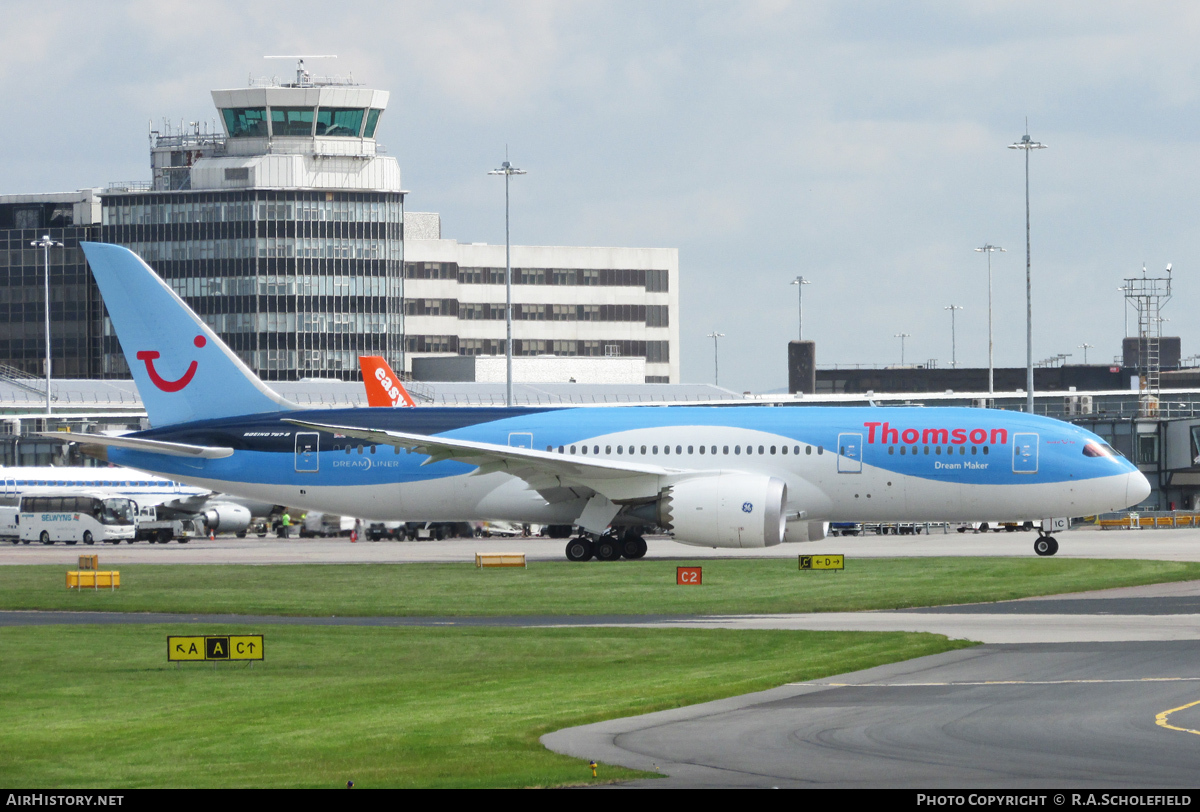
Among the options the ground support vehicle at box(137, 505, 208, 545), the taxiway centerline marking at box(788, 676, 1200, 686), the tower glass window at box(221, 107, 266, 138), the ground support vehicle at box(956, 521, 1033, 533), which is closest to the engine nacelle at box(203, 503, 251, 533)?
the ground support vehicle at box(137, 505, 208, 545)

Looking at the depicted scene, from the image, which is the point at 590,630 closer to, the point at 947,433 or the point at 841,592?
the point at 841,592

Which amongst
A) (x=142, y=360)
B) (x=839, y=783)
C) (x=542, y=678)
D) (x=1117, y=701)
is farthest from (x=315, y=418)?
(x=839, y=783)

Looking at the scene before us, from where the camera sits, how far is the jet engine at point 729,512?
45500 mm

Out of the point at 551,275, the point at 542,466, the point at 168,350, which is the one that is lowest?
the point at 542,466

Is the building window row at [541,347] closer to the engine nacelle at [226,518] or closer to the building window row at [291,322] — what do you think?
the building window row at [291,322]

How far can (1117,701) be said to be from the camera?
1975 centimetres

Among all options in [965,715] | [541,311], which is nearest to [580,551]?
[965,715]

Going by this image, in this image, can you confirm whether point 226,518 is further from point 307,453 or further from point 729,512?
point 729,512

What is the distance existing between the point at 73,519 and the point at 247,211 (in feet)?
292

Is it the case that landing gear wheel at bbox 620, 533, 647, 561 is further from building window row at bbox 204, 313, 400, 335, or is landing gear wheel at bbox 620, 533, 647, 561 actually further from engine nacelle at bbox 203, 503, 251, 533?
building window row at bbox 204, 313, 400, 335

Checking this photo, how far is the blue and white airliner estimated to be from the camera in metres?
47.6

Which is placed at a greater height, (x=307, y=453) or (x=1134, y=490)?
(x=307, y=453)

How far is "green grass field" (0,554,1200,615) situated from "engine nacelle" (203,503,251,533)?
4290cm

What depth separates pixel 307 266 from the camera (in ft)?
568
